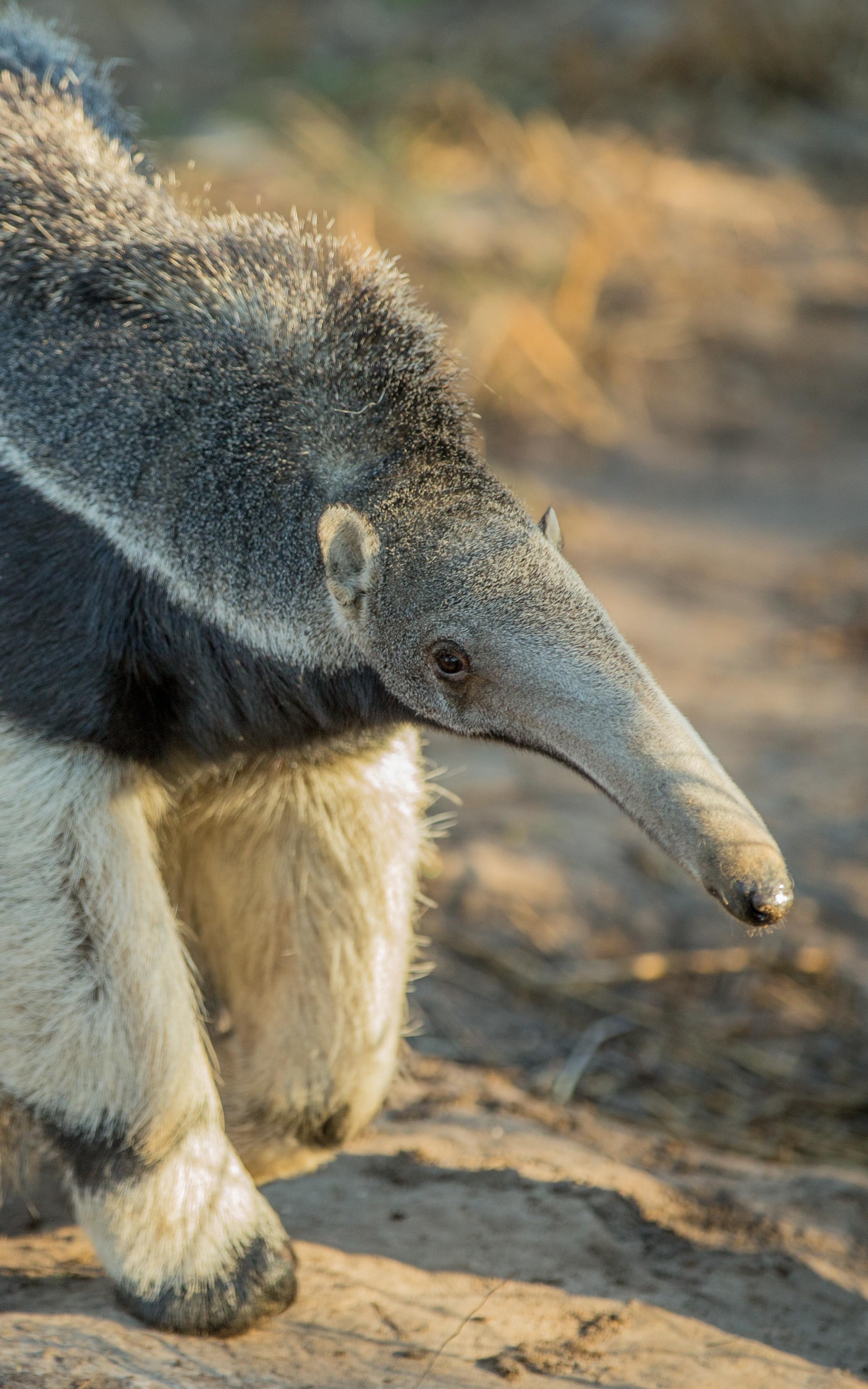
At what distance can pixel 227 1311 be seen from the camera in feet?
10.5

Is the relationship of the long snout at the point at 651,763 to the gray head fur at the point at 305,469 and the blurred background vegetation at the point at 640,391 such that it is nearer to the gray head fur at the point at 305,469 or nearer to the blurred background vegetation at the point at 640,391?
the gray head fur at the point at 305,469

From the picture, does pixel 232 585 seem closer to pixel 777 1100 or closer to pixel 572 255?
pixel 777 1100

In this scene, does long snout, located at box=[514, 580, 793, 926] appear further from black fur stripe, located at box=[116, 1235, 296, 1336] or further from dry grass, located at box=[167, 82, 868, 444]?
dry grass, located at box=[167, 82, 868, 444]

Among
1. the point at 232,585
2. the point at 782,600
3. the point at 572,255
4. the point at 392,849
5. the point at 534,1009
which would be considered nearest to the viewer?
the point at 232,585

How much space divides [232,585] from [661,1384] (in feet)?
6.17

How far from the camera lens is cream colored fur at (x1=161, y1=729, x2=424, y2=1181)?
3473 mm

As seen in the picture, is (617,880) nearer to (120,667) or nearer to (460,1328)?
(460,1328)

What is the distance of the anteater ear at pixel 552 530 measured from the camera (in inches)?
118

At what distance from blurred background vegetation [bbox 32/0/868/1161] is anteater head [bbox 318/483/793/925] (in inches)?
19.2

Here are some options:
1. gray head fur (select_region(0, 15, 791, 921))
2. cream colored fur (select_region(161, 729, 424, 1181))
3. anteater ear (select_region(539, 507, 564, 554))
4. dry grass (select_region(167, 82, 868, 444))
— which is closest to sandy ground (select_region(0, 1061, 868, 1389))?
cream colored fur (select_region(161, 729, 424, 1181))

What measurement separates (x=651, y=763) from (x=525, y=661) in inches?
12.4

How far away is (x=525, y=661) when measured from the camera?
2.68 metres

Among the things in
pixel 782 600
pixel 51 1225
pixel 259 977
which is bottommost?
pixel 51 1225

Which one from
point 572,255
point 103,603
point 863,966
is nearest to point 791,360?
point 572,255
